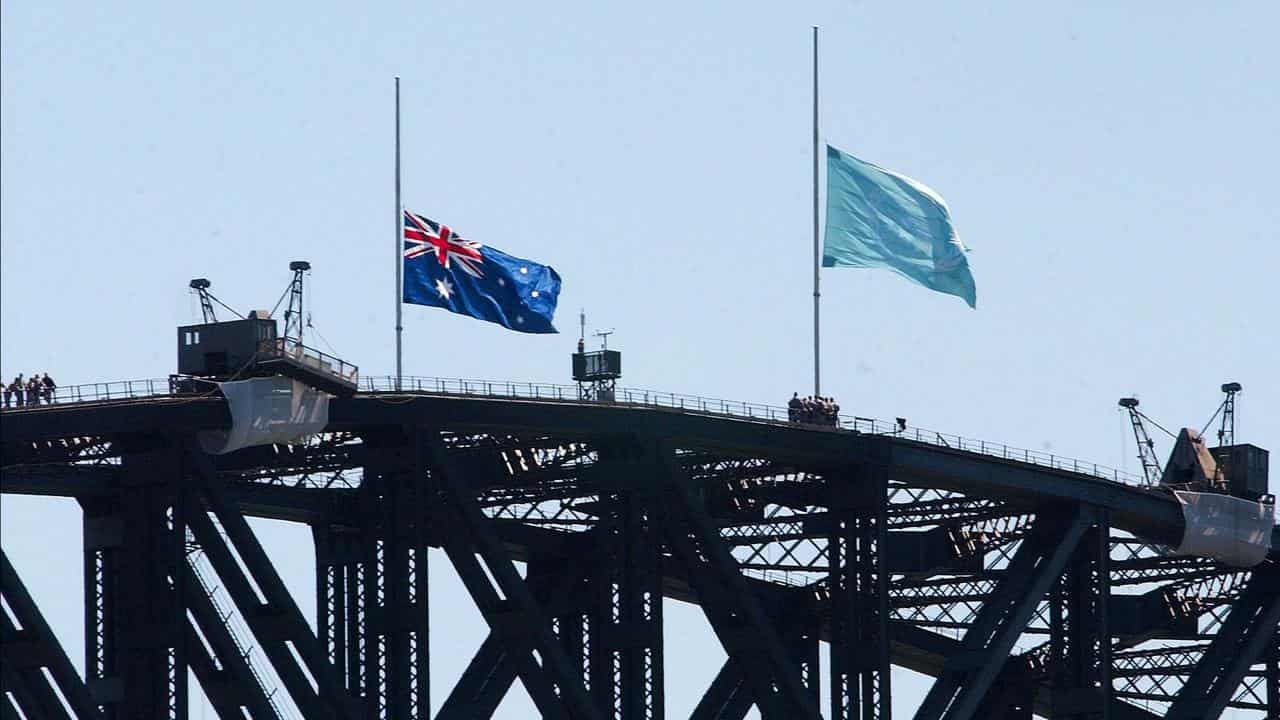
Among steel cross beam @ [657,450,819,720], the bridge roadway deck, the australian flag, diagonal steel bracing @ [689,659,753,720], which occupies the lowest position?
diagonal steel bracing @ [689,659,753,720]

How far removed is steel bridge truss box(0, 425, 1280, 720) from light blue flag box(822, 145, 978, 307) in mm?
8399

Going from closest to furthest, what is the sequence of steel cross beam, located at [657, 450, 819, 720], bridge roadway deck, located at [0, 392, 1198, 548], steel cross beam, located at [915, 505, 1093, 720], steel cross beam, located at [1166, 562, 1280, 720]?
1. bridge roadway deck, located at [0, 392, 1198, 548]
2. steel cross beam, located at [657, 450, 819, 720]
3. steel cross beam, located at [915, 505, 1093, 720]
4. steel cross beam, located at [1166, 562, 1280, 720]

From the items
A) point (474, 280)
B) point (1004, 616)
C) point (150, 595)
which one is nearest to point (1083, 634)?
point (1004, 616)

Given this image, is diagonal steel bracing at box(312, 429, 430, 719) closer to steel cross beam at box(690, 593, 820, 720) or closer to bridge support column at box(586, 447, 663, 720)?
bridge support column at box(586, 447, 663, 720)

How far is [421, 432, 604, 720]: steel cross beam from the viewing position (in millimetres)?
120250

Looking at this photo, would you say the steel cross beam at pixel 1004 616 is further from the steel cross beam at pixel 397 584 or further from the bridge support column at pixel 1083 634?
the steel cross beam at pixel 397 584

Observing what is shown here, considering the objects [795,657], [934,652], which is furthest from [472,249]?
[934,652]

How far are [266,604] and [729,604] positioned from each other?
20.1 m

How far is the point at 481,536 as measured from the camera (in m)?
120

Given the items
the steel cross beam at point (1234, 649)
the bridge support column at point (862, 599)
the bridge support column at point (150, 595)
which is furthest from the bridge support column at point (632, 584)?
the steel cross beam at point (1234, 649)

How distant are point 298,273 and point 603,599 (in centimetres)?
1909

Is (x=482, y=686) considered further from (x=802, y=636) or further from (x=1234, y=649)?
(x=1234, y=649)

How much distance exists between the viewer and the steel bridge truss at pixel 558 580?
11581 centimetres

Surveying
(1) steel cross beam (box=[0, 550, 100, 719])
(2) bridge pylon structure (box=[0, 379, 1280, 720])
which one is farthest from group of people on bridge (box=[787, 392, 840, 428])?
(1) steel cross beam (box=[0, 550, 100, 719])
